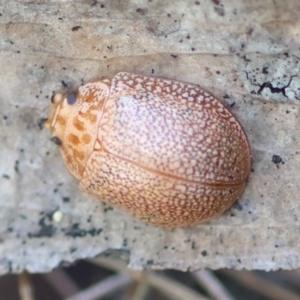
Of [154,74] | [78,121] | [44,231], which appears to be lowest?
[44,231]

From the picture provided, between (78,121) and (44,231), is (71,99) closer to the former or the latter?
(78,121)

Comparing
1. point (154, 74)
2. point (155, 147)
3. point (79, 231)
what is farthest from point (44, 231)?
point (154, 74)

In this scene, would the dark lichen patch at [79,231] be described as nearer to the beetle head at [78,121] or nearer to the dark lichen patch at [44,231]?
the dark lichen patch at [44,231]

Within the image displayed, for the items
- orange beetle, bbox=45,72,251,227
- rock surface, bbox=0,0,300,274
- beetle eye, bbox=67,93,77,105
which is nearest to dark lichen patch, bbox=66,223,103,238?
rock surface, bbox=0,0,300,274

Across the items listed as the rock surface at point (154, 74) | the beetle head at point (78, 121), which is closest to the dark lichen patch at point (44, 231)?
the rock surface at point (154, 74)

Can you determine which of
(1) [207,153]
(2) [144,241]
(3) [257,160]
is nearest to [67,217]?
(2) [144,241]

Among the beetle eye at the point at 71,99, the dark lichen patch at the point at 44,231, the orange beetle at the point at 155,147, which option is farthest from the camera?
the dark lichen patch at the point at 44,231
